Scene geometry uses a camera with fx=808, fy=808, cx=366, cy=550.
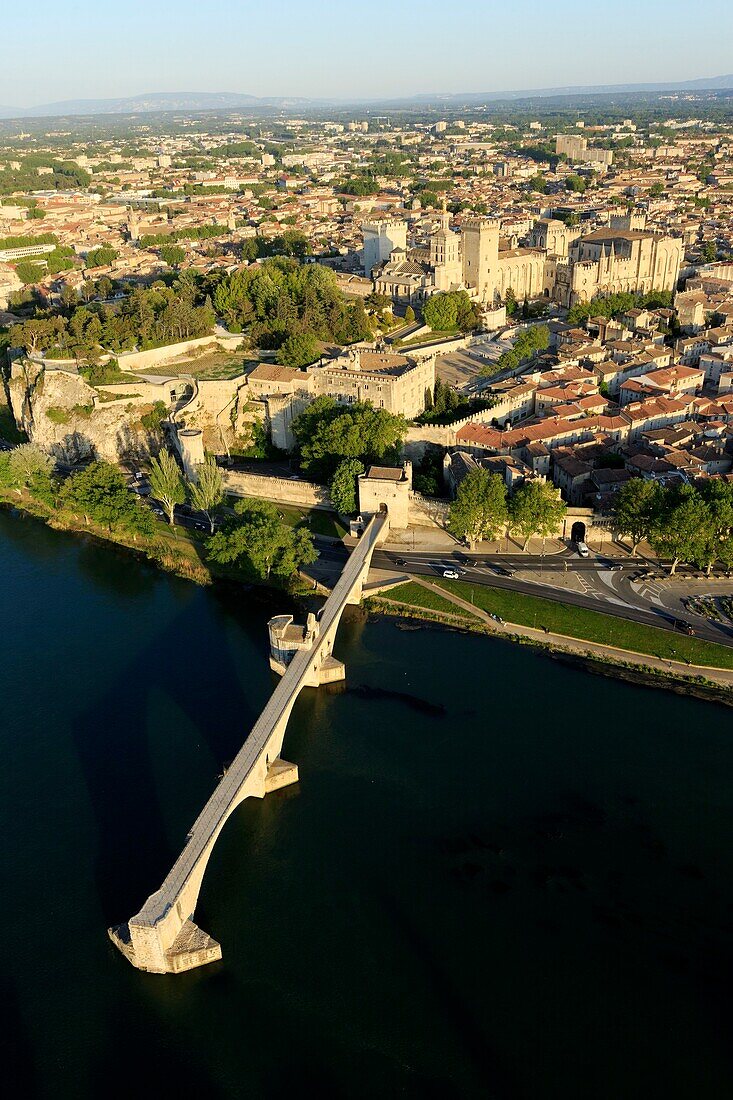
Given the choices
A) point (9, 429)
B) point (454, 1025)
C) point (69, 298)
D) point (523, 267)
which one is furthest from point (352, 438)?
point (69, 298)

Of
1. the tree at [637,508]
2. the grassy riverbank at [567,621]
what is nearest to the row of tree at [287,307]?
the grassy riverbank at [567,621]

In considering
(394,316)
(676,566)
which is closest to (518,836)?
(676,566)

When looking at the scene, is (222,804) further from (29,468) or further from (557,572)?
(29,468)

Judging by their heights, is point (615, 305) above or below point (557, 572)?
above

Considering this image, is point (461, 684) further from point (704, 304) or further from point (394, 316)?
point (704, 304)

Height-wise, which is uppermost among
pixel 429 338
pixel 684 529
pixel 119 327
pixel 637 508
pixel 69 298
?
pixel 69 298

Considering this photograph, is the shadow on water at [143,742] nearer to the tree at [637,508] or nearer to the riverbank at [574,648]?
the riverbank at [574,648]
